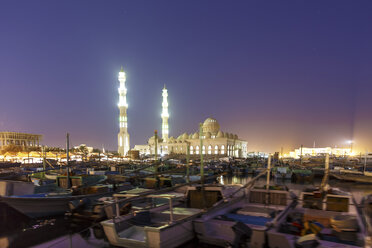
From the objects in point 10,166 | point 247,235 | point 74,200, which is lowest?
point 10,166

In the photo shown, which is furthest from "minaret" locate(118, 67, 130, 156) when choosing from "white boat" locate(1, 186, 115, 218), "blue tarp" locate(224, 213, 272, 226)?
"blue tarp" locate(224, 213, 272, 226)

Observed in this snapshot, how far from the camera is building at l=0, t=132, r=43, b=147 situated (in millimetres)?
87375

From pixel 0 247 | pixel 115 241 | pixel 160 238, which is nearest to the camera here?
pixel 160 238

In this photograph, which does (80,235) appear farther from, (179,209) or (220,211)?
(220,211)

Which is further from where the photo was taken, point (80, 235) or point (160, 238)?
point (80, 235)

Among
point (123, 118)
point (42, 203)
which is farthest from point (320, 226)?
point (123, 118)

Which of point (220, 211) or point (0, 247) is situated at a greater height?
point (220, 211)

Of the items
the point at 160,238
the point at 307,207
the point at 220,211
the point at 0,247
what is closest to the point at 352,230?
the point at 307,207

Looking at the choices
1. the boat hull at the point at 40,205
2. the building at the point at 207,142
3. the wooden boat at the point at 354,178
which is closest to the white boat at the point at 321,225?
the boat hull at the point at 40,205

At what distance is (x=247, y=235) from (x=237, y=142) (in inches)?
3288

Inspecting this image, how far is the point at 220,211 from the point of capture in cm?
→ 905

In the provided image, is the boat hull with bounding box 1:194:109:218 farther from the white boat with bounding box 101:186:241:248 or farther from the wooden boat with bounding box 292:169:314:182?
the wooden boat with bounding box 292:169:314:182

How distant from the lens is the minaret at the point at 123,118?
2741 inches

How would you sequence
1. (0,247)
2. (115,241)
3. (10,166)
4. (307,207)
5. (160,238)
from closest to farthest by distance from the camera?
1. (160,238)
2. (115,241)
3. (0,247)
4. (307,207)
5. (10,166)
